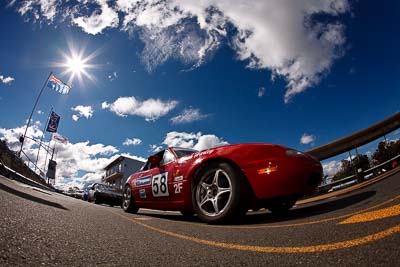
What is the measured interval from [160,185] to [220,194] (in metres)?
1.75

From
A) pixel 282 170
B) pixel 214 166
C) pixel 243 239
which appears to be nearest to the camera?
pixel 243 239

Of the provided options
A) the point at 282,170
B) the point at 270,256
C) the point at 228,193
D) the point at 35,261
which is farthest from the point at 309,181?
the point at 35,261

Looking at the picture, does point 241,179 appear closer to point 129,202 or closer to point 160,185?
point 160,185

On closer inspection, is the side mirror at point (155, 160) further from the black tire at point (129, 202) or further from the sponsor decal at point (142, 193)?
the black tire at point (129, 202)

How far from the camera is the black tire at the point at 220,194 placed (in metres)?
3.14

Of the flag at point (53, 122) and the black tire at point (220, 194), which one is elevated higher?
the flag at point (53, 122)

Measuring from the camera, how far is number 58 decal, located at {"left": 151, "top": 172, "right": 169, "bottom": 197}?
4.56 m

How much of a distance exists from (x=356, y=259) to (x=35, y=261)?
1587 mm

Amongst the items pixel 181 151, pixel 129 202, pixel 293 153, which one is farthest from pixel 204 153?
pixel 129 202

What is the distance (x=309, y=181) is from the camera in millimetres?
3199

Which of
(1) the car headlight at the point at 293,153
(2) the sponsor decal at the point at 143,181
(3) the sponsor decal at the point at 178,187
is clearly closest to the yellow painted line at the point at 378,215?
(1) the car headlight at the point at 293,153

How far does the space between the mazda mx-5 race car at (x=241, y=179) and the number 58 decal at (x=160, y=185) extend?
415 mm

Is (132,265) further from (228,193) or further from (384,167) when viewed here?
(384,167)

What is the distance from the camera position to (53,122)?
39062mm
